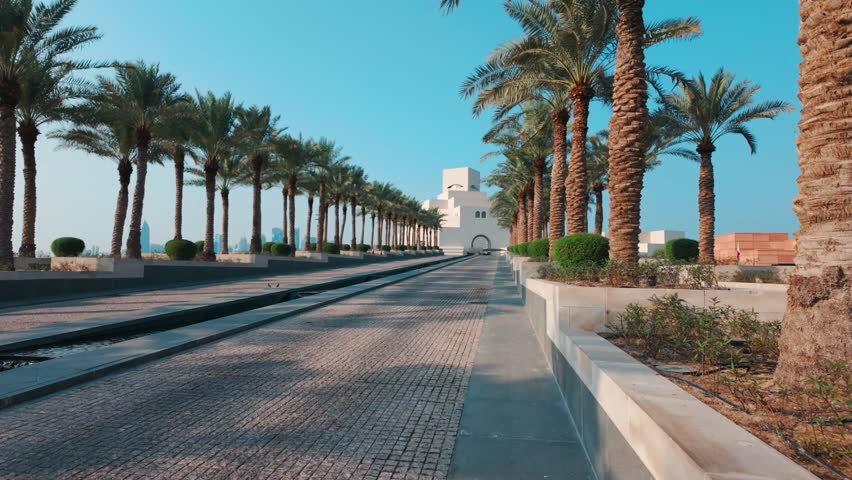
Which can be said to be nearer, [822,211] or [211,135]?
[822,211]

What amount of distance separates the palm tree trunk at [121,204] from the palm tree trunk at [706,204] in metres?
26.9

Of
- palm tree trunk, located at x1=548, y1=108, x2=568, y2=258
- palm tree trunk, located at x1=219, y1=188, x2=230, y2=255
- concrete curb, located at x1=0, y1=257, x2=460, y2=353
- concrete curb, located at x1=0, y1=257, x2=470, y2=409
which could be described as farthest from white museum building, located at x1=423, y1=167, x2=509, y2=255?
concrete curb, located at x1=0, y1=257, x2=470, y2=409

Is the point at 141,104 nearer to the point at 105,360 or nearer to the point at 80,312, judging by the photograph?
the point at 80,312

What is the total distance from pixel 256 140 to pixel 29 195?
1079cm

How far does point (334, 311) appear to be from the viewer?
1174 cm

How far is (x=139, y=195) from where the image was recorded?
21.8m

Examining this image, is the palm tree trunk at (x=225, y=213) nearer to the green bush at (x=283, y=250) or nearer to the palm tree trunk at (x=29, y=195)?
the green bush at (x=283, y=250)

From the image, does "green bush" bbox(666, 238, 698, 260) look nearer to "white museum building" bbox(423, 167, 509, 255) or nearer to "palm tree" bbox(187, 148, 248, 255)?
"palm tree" bbox(187, 148, 248, 255)

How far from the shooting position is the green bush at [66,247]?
2097cm

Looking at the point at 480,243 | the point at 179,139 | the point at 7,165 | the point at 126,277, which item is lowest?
the point at 126,277

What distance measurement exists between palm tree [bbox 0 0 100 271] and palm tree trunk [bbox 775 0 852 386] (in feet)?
63.5

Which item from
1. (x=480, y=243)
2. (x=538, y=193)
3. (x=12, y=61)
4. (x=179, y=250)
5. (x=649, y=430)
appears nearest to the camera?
(x=649, y=430)

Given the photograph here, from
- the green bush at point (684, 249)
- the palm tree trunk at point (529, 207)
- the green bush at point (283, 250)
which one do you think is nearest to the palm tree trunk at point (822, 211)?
the green bush at point (684, 249)

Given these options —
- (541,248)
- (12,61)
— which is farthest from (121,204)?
(541,248)
